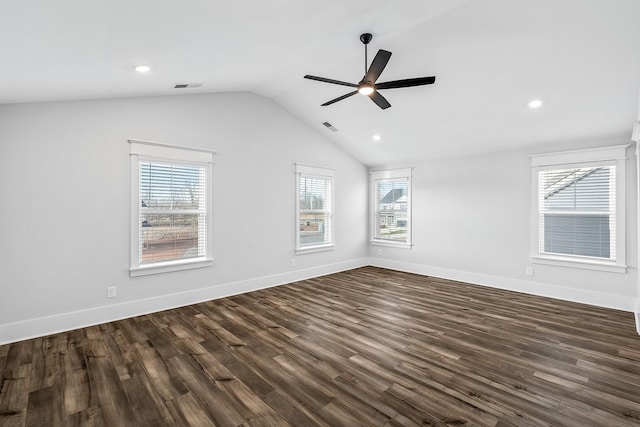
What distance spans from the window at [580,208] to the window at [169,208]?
17.4 ft

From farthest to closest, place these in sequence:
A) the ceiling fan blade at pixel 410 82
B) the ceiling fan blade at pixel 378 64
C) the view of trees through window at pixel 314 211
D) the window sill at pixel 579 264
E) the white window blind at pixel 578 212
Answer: the view of trees through window at pixel 314 211
the white window blind at pixel 578 212
the window sill at pixel 579 264
the ceiling fan blade at pixel 410 82
the ceiling fan blade at pixel 378 64

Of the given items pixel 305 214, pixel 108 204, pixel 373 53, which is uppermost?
pixel 373 53

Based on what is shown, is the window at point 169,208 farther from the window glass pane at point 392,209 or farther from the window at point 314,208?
the window glass pane at point 392,209

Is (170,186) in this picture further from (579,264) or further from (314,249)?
(579,264)

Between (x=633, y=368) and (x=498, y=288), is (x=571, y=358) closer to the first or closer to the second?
(x=633, y=368)

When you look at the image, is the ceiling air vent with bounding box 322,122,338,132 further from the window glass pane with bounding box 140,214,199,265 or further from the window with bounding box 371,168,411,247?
the window glass pane with bounding box 140,214,199,265

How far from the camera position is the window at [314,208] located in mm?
6070

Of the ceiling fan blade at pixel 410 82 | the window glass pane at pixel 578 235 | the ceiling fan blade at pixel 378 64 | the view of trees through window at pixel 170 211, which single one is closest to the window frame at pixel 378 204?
the window glass pane at pixel 578 235

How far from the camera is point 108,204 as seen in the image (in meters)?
3.86

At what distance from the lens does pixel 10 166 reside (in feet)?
10.7

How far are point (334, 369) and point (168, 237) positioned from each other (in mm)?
3011

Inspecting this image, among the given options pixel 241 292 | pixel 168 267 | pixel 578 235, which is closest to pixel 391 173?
pixel 578 235

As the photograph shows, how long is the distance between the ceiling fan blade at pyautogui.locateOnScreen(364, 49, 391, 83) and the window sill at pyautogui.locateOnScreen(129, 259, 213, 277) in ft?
11.2

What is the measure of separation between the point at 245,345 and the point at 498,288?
4475mm
